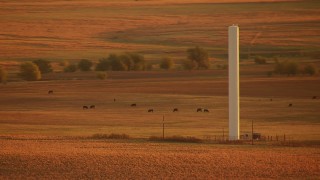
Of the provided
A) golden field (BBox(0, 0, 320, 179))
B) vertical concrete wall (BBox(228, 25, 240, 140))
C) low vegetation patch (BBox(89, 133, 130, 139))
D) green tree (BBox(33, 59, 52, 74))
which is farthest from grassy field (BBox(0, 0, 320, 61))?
low vegetation patch (BBox(89, 133, 130, 139))

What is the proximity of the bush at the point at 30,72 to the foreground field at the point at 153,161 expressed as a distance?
3715cm

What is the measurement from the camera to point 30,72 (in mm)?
68438

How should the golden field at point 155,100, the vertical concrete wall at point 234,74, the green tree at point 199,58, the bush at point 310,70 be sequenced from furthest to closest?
the green tree at point 199,58, the bush at point 310,70, the vertical concrete wall at point 234,74, the golden field at point 155,100

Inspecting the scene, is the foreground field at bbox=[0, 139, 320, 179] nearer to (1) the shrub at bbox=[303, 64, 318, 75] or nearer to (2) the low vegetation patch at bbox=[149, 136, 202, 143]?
(2) the low vegetation patch at bbox=[149, 136, 202, 143]

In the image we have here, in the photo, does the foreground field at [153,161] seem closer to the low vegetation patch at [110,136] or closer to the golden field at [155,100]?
the golden field at [155,100]

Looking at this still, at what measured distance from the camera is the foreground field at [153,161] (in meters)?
25.0

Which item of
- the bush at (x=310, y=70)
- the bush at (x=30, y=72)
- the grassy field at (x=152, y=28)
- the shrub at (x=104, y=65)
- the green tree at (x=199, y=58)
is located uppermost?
the grassy field at (x=152, y=28)

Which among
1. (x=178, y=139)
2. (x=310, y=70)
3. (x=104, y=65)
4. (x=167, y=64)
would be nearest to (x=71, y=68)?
(x=104, y=65)

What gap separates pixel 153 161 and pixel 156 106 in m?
23.3

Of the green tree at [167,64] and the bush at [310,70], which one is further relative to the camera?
the green tree at [167,64]

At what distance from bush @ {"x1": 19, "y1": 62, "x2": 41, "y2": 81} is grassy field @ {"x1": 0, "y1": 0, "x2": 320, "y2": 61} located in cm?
2087

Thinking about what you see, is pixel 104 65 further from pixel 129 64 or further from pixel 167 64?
pixel 167 64

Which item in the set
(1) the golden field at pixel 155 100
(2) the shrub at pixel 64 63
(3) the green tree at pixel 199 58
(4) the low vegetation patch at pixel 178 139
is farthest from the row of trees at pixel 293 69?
(4) the low vegetation patch at pixel 178 139

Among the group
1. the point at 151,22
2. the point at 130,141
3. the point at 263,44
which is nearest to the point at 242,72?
the point at 263,44
